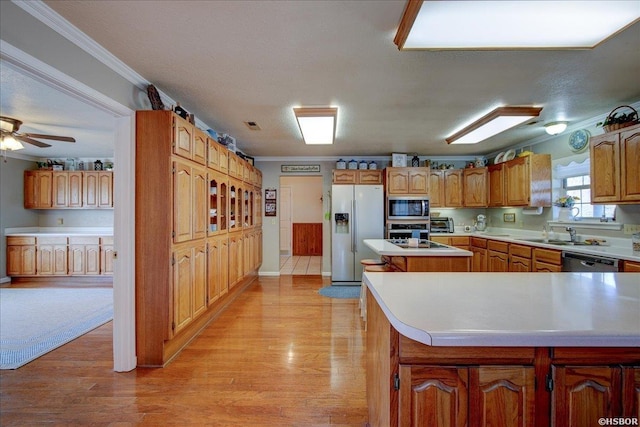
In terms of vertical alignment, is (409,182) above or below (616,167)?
above

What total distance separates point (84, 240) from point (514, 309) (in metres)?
6.32

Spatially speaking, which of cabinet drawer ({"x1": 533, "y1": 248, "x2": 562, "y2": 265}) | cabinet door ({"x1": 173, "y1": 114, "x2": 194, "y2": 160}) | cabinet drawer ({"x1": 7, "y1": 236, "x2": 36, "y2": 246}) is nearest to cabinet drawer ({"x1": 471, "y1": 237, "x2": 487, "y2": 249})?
cabinet drawer ({"x1": 533, "y1": 248, "x2": 562, "y2": 265})

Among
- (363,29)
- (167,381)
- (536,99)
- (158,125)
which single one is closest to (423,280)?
(363,29)

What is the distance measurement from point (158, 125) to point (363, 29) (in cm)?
173

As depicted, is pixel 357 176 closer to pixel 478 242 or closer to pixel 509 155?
pixel 478 242

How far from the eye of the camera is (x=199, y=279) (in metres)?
→ 2.80

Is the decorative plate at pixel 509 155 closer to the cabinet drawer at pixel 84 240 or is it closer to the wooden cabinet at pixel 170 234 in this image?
the wooden cabinet at pixel 170 234

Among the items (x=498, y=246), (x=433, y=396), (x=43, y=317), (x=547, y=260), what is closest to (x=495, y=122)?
(x=547, y=260)

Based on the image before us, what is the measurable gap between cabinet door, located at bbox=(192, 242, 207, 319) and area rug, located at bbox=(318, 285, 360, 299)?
201 cm

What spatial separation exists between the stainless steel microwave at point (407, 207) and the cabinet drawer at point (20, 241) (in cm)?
637

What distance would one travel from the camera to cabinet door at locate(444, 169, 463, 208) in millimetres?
5230

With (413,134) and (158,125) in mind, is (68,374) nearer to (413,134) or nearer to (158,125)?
(158,125)

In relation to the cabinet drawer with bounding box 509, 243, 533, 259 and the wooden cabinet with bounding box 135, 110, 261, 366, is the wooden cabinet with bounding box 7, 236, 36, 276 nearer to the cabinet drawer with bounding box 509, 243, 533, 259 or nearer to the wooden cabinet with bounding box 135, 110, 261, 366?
the wooden cabinet with bounding box 135, 110, 261, 366

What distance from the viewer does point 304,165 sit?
566 cm
